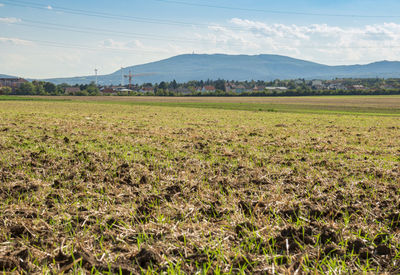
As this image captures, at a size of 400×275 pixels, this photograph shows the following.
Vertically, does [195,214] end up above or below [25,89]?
below

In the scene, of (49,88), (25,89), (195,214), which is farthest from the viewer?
(49,88)

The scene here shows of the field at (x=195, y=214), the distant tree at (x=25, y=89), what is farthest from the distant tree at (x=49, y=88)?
the field at (x=195, y=214)

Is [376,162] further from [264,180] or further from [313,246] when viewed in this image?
[313,246]

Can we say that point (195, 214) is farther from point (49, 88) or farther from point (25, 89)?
point (49, 88)

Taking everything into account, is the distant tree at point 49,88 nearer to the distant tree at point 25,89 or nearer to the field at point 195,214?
the distant tree at point 25,89

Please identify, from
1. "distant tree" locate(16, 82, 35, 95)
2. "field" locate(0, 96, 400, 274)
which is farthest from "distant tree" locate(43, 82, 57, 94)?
"field" locate(0, 96, 400, 274)

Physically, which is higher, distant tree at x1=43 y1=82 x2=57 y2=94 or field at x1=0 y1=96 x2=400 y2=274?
distant tree at x1=43 y1=82 x2=57 y2=94

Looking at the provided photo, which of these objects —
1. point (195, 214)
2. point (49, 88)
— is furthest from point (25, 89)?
point (195, 214)

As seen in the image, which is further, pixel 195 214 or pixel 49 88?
pixel 49 88

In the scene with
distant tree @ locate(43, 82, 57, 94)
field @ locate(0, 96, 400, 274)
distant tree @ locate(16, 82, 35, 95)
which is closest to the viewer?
field @ locate(0, 96, 400, 274)

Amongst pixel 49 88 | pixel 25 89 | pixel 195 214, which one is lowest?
pixel 195 214

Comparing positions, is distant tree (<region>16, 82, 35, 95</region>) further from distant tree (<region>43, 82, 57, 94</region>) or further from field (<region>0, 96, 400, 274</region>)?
field (<region>0, 96, 400, 274</region>)

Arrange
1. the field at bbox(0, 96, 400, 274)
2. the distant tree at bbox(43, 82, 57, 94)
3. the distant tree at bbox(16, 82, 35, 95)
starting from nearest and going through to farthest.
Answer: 1. the field at bbox(0, 96, 400, 274)
2. the distant tree at bbox(16, 82, 35, 95)
3. the distant tree at bbox(43, 82, 57, 94)

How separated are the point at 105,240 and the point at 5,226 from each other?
151 centimetres
